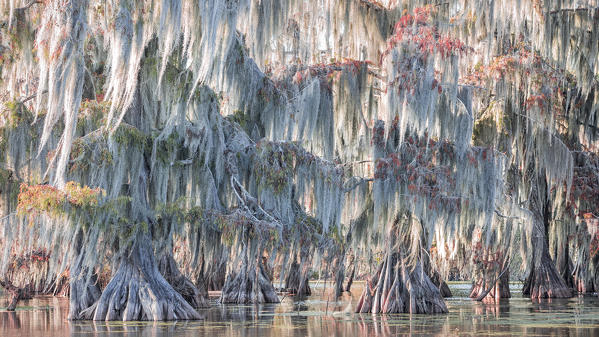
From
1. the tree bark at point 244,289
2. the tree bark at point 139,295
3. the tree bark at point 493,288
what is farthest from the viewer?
the tree bark at point 244,289

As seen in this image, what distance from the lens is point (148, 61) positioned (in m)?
Answer: 18.2

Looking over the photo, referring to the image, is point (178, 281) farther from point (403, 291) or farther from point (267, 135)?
point (403, 291)

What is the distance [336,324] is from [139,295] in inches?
142

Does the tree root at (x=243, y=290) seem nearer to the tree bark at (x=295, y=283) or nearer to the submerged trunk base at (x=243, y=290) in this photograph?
the submerged trunk base at (x=243, y=290)

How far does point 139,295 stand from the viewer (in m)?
17.6

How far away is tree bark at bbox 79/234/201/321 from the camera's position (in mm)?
17375

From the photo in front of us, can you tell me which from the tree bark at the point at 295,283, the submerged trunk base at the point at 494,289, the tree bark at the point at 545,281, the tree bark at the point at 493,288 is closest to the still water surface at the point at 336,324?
the tree bark at the point at 545,281

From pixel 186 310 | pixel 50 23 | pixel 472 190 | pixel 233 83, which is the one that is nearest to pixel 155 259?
pixel 186 310

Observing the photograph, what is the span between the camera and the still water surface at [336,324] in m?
15.1

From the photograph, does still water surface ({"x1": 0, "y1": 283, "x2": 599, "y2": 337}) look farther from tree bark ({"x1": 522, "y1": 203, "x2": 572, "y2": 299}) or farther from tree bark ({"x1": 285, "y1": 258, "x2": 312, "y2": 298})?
tree bark ({"x1": 285, "y1": 258, "x2": 312, "y2": 298})

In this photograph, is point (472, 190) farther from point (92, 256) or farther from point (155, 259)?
point (92, 256)

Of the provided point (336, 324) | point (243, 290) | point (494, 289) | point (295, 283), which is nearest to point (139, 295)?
point (336, 324)

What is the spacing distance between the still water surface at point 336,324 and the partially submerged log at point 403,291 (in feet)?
1.68

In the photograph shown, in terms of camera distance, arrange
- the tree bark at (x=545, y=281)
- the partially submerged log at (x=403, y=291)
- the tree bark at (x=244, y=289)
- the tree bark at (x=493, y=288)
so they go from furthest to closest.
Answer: the tree bark at (x=244, y=289), the tree bark at (x=493, y=288), the tree bark at (x=545, y=281), the partially submerged log at (x=403, y=291)
